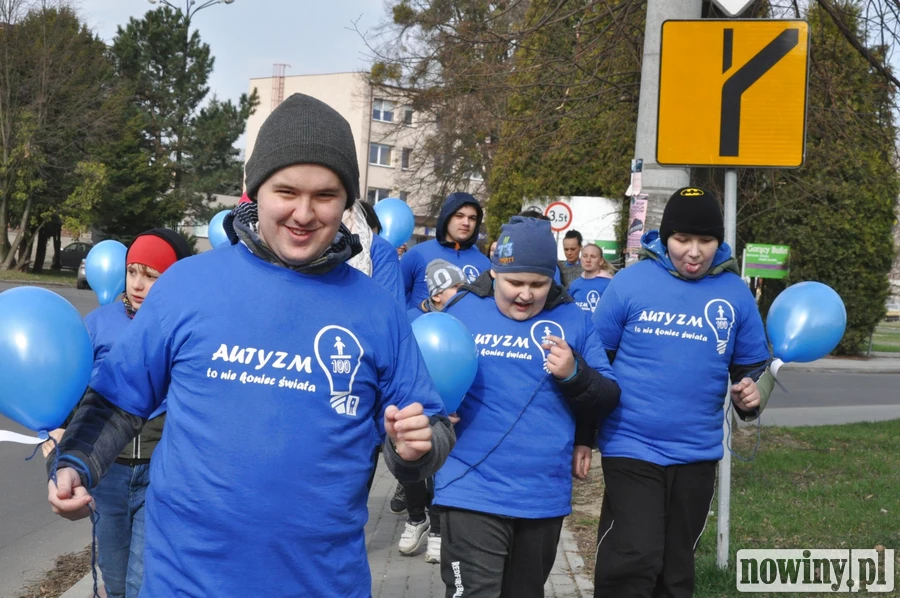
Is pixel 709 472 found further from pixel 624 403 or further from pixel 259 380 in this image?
pixel 259 380

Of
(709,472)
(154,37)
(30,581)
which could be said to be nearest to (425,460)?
(709,472)

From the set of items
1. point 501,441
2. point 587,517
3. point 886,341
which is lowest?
point 886,341

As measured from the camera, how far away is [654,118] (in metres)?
7.38

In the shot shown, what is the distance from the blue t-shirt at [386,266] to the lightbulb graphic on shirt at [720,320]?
185 cm

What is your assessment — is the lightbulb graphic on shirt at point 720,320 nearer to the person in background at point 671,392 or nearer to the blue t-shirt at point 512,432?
the person in background at point 671,392

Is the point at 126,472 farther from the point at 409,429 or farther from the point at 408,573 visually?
the point at 408,573

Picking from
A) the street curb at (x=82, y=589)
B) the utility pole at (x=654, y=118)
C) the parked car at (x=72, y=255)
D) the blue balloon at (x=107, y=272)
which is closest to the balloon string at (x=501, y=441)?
the street curb at (x=82, y=589)

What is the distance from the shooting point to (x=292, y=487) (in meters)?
2.34

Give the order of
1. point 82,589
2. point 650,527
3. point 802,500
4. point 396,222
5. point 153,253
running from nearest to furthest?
point 153,253 < point 650,527 < point 82,589 < point 802,500 < point 396,222

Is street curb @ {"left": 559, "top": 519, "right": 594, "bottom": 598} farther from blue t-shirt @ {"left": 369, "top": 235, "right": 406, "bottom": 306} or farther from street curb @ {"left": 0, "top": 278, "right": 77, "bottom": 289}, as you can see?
street curb @ {"left": 0, "top": 278, "right": 77, "bottom": 289}

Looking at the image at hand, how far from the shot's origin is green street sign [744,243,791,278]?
957 inches

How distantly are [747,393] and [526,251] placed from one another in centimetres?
134

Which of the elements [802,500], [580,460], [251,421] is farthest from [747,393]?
[802,500]

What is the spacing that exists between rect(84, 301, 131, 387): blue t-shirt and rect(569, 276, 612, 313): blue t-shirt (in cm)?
680
